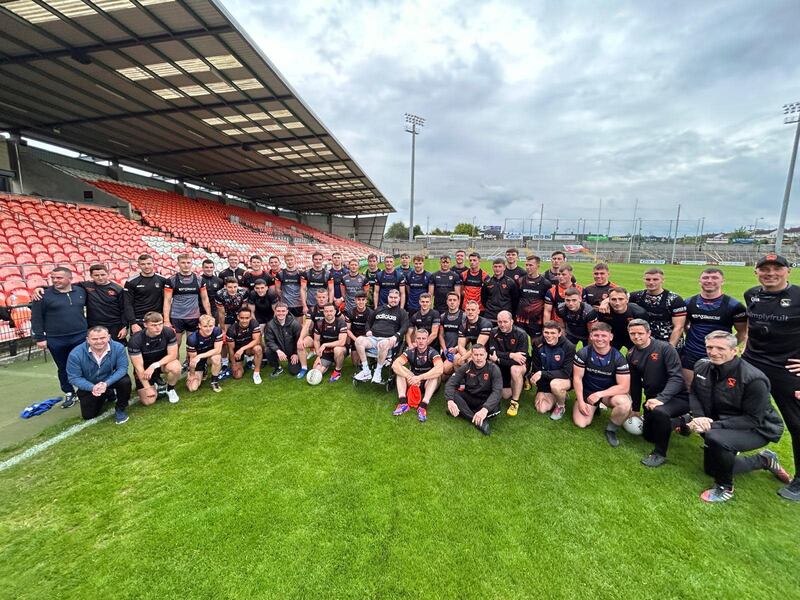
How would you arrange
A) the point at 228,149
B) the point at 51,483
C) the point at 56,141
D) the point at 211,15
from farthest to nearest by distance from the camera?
the point at 228,149
the point at 56,141
the point at 211,15
the point at 51,483

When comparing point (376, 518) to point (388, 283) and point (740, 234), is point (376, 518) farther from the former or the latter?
point (740, 234)

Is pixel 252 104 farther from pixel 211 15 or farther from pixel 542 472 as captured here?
pixel 542 472

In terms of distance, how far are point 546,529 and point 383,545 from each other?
1.27 meters

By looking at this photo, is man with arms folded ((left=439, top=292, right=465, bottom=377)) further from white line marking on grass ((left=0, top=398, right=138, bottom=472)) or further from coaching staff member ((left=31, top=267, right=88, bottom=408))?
coaching staff member ((left=31, top=267, right=88, bottom=408))

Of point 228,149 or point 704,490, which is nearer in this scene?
point 704,490

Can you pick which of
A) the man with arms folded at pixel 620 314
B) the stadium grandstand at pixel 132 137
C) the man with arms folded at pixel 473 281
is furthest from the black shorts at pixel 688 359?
the stadium grandstand at pixel 132 137

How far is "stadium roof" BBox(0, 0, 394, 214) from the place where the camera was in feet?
25.4

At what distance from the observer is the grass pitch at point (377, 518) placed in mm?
2174

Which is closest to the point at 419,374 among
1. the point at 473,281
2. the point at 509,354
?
the point at 509,354

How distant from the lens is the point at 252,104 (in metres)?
12.2

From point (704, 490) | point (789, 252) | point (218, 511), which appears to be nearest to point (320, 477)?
point (218, 511)

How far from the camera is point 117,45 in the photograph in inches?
336

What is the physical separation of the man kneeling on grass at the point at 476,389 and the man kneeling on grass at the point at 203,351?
11.4ft

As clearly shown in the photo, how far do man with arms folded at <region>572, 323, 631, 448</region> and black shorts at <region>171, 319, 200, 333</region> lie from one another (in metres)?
5.73
